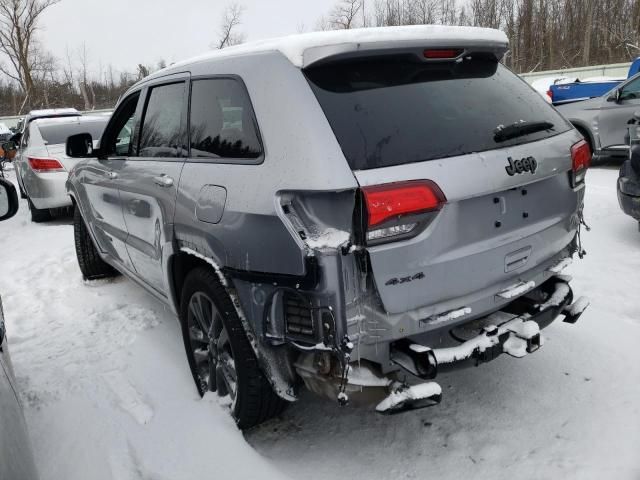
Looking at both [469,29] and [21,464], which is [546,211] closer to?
[469,29]

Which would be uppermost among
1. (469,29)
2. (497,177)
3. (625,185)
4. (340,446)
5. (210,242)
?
(469,29)

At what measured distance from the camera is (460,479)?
2.37 meters

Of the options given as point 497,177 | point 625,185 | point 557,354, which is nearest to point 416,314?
point 497,177

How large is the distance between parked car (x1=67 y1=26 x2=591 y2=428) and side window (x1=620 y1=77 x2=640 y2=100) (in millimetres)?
7280

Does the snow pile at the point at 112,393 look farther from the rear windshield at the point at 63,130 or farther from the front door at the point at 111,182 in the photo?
the rear windshield at the point at 63,130

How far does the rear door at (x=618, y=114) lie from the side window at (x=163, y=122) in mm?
8111

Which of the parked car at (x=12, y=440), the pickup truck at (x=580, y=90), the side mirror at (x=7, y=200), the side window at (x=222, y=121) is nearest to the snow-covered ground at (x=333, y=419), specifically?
the parked car at (x=12, y=440)

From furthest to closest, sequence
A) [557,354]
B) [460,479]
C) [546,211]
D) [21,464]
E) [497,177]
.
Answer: [557,354], [546,211], [460,479], [497,177], [21,464]

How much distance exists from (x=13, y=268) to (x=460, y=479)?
5.34 meters

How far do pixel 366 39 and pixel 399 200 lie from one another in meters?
0.72

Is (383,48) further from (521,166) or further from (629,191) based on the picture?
(629,191)

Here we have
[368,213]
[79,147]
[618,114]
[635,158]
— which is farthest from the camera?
[618,114]

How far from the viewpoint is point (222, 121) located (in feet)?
8.73

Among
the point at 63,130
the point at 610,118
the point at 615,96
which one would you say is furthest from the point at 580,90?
the point at 63,130
